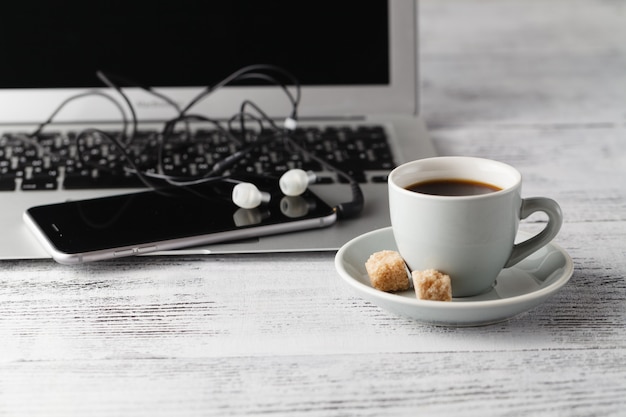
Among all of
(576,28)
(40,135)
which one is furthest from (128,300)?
(576,28)

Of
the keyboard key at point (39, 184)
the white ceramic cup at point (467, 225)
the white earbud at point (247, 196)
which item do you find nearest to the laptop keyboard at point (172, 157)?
the keyboard key at point (39, 184)

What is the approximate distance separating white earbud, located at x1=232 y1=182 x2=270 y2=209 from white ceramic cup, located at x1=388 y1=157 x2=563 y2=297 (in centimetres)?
17

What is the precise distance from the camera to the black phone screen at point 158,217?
0.69m

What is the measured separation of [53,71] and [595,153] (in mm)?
700

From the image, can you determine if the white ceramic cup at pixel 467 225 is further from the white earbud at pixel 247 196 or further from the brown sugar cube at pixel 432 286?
the white earbud at pixel 247 196

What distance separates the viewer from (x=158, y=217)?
74 centimetres

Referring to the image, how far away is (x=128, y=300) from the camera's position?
648 mm

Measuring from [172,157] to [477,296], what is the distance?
456 millimetres

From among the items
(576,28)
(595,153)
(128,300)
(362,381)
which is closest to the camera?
(362,381)

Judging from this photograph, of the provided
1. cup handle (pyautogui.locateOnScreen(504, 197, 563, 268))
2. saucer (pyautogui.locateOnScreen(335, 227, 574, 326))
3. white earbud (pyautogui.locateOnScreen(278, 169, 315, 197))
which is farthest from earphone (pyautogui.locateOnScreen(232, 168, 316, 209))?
cup handle (pyautogui.locateOnScreen(504, 197, 563, 268))

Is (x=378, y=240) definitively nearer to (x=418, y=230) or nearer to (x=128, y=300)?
(x=418, y=230)

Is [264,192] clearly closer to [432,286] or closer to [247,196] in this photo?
[247,196]

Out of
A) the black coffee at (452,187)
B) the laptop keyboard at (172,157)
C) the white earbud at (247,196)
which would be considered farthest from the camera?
the laptop keyboard at (172,157)

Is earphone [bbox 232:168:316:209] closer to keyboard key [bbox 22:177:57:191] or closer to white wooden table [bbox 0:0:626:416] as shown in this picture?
white wooden table [bbox 0:0:626:416]
